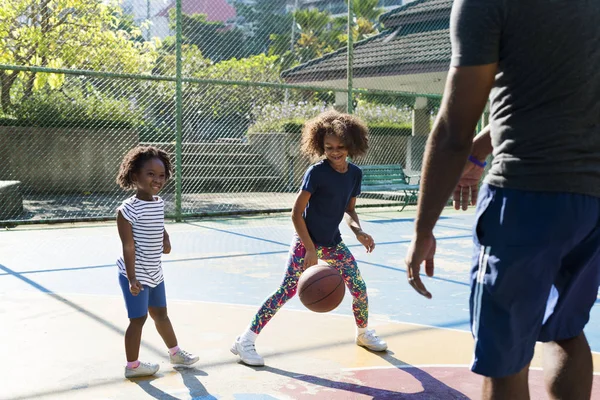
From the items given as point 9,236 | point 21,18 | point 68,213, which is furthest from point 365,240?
point 21,18

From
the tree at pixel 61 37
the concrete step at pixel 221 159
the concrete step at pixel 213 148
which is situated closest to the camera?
the tree at pixel 61 37

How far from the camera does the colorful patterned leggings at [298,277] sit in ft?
14.6

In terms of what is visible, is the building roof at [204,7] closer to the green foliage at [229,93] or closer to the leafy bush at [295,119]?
the green foliage at [229,93]

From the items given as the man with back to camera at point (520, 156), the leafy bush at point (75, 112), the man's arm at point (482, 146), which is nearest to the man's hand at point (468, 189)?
the man's arm at point (482, 146)

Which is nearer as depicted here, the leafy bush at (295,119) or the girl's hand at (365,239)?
the girl's hand at (365,239)

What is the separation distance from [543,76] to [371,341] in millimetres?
2614

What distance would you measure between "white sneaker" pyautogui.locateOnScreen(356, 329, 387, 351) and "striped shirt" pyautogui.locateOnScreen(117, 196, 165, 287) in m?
1.34

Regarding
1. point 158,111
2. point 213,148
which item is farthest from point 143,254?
point 158,111

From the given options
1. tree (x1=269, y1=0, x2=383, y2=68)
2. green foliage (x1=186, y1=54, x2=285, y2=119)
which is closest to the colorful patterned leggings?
green foliage (x1=186, y1=54, x2=285, y2=119)

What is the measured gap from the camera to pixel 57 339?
4.67 m

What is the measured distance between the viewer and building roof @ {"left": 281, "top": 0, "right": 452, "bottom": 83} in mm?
15875

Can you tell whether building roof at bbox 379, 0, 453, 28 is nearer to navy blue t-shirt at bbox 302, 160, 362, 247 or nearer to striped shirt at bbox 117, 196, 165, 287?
navy blue t-shirt at bbox 302, 160, 362, 247

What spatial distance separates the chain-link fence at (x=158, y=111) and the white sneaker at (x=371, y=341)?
6.63 meters

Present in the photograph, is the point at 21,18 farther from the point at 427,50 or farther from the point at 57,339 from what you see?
the point at 57,339
